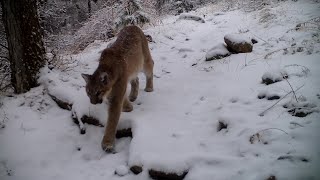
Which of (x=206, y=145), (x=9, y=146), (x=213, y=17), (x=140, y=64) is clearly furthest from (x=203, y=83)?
(x=213, y=17)

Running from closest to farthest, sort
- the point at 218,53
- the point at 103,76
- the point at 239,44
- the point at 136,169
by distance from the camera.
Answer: the point at 136,169, the point at 103,76, the point at 239,44, the point at 218,53

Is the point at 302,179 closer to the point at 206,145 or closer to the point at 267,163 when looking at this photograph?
the point at 267,163

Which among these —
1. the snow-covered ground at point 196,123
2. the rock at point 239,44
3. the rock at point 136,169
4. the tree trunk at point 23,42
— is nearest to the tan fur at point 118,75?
the snow-covered ground at point 196,123

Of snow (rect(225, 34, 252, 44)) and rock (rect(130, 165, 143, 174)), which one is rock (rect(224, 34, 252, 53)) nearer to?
snow (rect(225, 34, 252, 44))

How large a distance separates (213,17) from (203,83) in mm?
6352

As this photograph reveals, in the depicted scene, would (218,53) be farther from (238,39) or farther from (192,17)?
(192,17)

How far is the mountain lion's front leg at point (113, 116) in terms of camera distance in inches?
195

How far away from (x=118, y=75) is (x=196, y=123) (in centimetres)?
152

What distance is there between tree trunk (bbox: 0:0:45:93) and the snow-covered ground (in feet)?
0.81

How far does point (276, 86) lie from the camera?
17.1 feet

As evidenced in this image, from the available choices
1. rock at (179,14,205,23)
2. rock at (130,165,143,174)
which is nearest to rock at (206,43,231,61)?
rock at (130,165,143,174)

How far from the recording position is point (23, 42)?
591 cm

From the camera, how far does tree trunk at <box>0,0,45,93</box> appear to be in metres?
5.77

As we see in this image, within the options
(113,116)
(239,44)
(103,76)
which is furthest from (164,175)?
(239,44)
